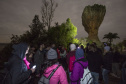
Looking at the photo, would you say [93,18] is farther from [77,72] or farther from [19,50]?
[19,50]

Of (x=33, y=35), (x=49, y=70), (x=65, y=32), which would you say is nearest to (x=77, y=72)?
(x=49, y=70)

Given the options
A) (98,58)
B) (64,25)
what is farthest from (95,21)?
(98,58)

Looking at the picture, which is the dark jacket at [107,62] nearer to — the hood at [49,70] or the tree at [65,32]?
the hood at [49,70]

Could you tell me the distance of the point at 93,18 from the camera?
27.8 m

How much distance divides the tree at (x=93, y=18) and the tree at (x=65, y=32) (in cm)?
1618

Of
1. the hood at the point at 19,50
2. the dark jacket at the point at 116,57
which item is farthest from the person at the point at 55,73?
the dark jacket at the point at 116,57

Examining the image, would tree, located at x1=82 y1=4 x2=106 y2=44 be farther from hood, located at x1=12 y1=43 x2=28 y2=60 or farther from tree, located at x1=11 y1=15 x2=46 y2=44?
hood, located at x1=12 y1=43 x2=28 y2=60

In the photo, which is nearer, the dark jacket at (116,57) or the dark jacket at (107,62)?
the dark jacket at (107,62)

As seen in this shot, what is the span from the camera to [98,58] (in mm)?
3578

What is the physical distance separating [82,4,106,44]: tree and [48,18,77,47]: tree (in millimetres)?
16177

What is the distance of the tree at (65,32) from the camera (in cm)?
1333

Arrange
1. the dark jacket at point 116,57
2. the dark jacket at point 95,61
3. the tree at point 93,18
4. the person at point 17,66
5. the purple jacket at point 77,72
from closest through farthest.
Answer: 1. the person at point 17,66
2. the purple jacket at point 77,72
3. the dark jacket at point 95,61
4. the dark jacket at point 116,57
5. the tree at point 93,18

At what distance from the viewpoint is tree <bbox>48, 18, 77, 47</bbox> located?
43.7ft

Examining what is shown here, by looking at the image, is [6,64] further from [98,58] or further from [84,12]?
[84,12]
